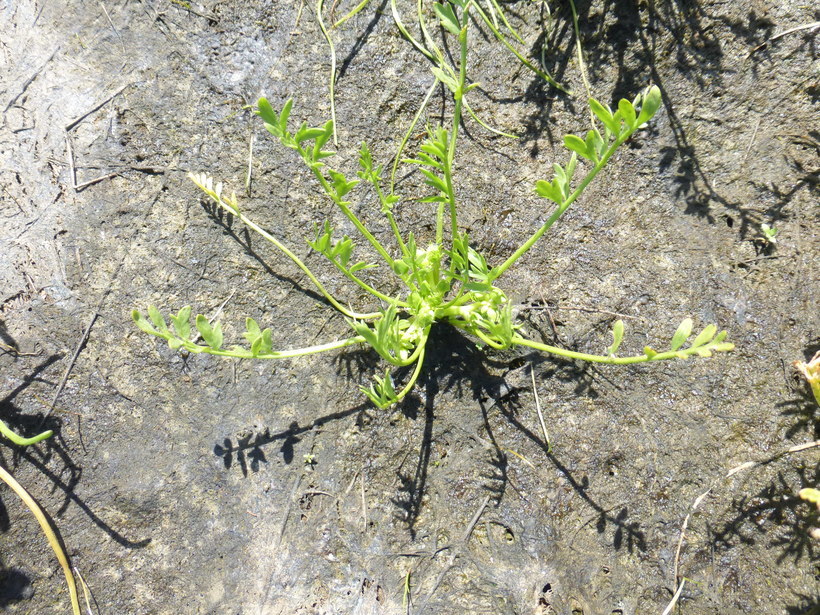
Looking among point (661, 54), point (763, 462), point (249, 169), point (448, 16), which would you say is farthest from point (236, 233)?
point (763, 462)

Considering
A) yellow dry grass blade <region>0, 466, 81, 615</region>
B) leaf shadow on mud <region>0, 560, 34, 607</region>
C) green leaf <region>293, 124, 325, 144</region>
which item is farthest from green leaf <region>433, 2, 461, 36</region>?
leaf shadow on mud <region>0, 560, 34, 607</region>

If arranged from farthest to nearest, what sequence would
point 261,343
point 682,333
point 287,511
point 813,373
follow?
point 287,511, point 813,373, point 261,343, point 682,333

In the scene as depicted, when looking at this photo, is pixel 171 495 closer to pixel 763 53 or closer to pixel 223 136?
pixel 223 136

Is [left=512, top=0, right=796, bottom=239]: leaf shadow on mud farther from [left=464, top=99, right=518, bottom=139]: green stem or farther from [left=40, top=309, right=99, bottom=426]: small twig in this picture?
[left=40, top=309, right=99, bottom=426]: small twig

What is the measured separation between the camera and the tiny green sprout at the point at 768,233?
1.29 metres

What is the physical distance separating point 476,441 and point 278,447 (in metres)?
0.46

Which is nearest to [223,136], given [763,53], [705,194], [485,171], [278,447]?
[485,171]

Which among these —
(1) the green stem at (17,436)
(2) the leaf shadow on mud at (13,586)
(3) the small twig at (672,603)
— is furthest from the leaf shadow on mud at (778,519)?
(2) the leaf shadow on mud at (13,586)

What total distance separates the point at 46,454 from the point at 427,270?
101 centimetres

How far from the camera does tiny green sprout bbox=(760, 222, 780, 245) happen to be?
4.23 feet

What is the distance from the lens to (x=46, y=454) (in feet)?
4.51

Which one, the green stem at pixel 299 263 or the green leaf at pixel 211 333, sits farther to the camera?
the green stem at pixel 299 263

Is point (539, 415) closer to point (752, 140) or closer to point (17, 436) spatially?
point (752, 140)

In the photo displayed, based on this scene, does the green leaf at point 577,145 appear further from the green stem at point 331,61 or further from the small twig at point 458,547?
the small twig at point 458,547
